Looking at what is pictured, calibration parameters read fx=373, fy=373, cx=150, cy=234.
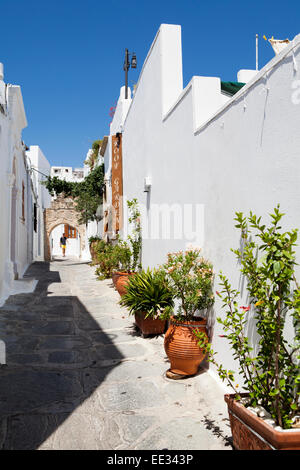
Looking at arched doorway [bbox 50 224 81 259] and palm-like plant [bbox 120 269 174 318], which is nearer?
palm-like plant [bbox 120 269 174 318]

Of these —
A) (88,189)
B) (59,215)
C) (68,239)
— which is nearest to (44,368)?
(88,189)

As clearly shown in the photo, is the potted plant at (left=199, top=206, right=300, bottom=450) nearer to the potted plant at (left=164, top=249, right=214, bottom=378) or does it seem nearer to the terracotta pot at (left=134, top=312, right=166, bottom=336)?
the potted plant at (left=164, top=249, right=214, bottom=378)

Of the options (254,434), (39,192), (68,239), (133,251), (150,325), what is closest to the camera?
(254,434)

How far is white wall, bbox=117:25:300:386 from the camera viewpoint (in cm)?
257

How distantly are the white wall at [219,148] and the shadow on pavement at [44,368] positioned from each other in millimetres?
1496

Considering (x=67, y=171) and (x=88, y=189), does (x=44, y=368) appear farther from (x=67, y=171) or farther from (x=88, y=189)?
(x=67, y=171)

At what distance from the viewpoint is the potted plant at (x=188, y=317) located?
3.73m

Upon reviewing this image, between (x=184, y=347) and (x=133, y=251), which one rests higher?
(x=133, y=251)

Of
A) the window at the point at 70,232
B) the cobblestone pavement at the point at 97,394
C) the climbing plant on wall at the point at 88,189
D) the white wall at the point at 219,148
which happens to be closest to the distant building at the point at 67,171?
the window at the point at 70,232

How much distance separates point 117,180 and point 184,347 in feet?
27.0

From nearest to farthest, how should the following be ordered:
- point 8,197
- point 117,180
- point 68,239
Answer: point 8,197
point 117,180
point 68,239

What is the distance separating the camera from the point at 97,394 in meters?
3.52

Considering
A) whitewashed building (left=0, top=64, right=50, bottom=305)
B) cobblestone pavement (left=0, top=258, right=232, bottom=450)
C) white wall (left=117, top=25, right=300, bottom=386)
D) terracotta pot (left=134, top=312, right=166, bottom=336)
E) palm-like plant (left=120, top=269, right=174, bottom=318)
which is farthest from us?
whitewashed building (left=0, top=64, right=50, bottom=305)

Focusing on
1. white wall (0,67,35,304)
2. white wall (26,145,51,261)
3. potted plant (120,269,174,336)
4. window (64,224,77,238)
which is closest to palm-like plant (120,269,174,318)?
potted plant (120,269,174,336)
